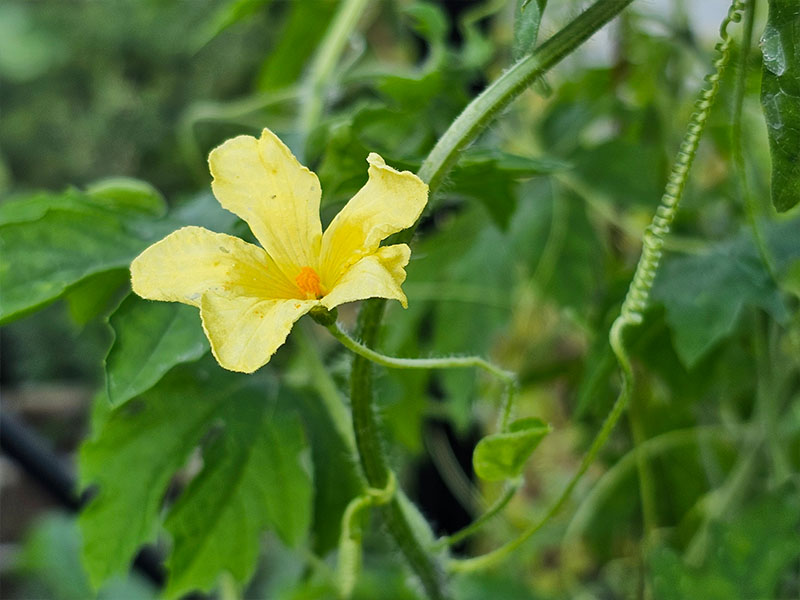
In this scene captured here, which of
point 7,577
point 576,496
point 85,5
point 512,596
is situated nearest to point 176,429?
point 512,596

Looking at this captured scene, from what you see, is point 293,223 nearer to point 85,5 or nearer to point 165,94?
point 165,94

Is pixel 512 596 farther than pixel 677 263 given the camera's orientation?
Yes

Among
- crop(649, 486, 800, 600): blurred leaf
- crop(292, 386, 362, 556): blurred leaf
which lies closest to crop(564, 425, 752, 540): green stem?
crop(649, 486, 800, 600): blurred leaf

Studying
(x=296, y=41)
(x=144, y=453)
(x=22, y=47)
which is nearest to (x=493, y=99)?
(x=144, y=453)

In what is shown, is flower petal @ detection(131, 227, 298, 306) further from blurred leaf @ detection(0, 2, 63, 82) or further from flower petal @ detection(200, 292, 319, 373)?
blurred leaf @ detection(0, 2, 63, 82)

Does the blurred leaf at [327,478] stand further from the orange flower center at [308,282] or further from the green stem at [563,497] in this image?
the orange flower center at [308,282]

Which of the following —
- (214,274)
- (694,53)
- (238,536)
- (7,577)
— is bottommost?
(7,577)

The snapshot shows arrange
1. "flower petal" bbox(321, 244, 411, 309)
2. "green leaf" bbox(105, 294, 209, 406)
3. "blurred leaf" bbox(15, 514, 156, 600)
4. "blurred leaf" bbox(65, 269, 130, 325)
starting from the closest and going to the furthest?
"flower petal" bbox(321, 244, 411, 309) → "green leaf" bbox(105, 294, 209, 406) → "blurred leaf" bbox(65, 269, 130, 325) → "blurred leaf" bbox(15, 514, 156, 600)
